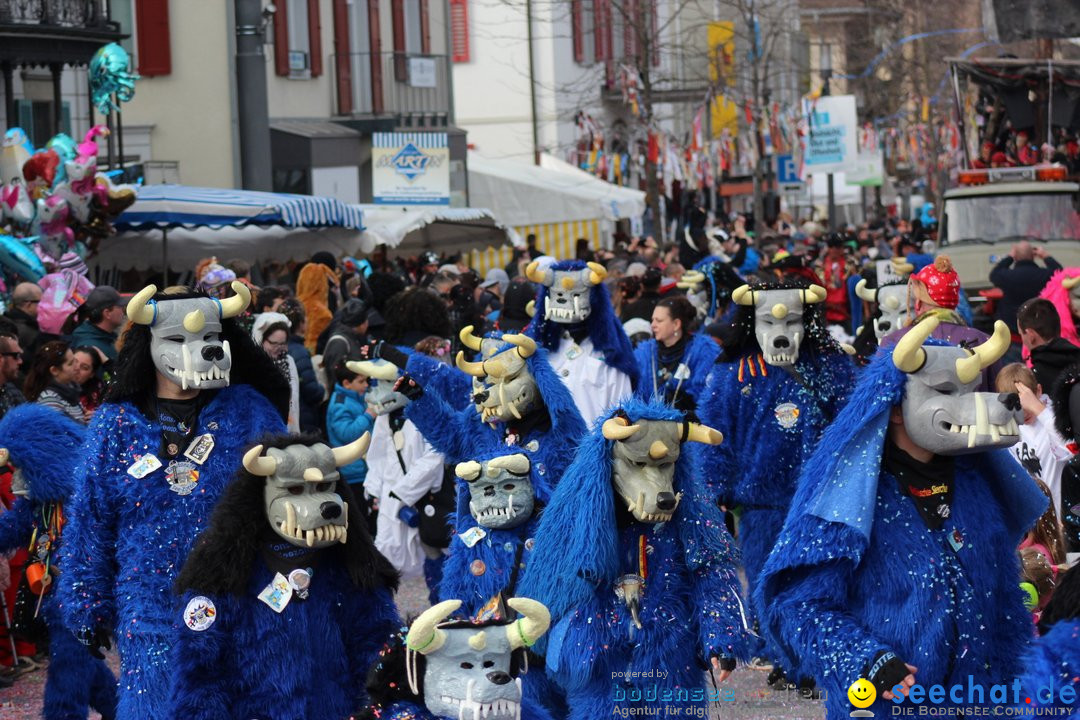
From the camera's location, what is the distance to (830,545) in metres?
5.32

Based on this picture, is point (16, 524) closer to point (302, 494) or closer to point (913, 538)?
point (302, 494)

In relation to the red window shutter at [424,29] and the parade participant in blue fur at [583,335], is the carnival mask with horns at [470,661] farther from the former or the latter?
the red window shutter at [424,29]

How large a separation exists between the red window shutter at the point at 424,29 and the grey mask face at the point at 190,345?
83.3 ft

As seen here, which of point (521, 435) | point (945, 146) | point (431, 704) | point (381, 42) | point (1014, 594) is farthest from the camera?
point (945, 146)

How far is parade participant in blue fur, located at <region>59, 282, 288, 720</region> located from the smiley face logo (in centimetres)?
253

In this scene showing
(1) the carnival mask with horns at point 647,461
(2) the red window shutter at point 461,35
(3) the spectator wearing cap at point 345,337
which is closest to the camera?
(1) the carnival mask with horns at point 647,461

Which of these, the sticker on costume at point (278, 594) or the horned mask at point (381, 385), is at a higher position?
the horned mask at point (381, 385)

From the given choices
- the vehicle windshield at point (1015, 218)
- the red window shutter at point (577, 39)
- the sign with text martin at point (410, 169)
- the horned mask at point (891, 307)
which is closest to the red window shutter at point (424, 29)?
the red window shutter at point (577, 39)

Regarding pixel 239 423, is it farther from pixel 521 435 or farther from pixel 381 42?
pixel 381 42

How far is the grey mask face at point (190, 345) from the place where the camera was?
6.89 metres

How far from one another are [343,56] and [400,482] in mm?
19707

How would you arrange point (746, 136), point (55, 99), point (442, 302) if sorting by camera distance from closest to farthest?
1. point (442, 302)
2. point (55, 99)
3. point (746, 136)

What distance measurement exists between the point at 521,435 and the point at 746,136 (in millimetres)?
30203

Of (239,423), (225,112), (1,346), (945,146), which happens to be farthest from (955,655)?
(945,146)
